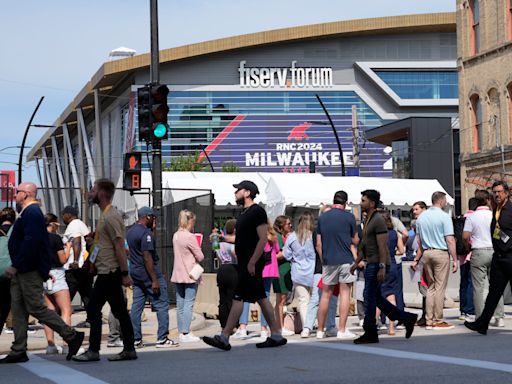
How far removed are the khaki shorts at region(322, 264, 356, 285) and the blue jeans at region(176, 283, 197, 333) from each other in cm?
165

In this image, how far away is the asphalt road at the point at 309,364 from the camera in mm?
9000

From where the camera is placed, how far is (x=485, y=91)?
41.8 m

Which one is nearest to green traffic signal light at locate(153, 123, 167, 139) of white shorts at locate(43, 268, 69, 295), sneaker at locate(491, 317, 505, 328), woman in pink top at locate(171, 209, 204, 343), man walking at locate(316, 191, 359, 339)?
woman in pink top at locate(171, 209, 204, 343)

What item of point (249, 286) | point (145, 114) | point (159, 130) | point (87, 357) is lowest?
point (87, 357)

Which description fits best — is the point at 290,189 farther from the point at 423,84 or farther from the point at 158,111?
the point at 423,84

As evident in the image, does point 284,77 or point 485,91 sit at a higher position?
point 284,77

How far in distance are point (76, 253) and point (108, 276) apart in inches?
167

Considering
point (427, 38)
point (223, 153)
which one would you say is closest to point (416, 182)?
point (223, 153)

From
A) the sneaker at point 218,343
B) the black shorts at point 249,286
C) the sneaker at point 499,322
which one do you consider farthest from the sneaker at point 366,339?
the sneaker at point 499,322

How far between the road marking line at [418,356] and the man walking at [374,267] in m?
0.31

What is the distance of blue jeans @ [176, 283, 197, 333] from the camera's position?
1409 cm

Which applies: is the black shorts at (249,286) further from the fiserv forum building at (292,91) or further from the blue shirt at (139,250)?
the fiserv forum building at (292,91)

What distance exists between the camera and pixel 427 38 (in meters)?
99.2

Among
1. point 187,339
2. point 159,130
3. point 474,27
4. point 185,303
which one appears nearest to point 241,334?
point 187,339
